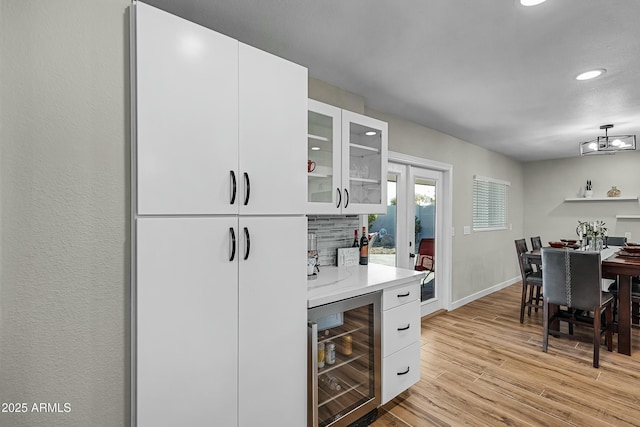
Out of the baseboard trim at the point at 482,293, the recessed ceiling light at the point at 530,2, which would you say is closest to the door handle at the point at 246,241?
the recessed ceiling light at the point at 530,2

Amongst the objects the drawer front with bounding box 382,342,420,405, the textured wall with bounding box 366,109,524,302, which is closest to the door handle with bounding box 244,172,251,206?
the drawer front with bounding box 382,342,420,405

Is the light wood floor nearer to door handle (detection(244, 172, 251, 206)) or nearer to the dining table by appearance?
the dining table

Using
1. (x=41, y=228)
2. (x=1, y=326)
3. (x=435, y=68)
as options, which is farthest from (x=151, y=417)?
(x=435, y=68)

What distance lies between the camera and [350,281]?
2.06m

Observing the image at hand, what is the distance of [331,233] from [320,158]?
73 cm

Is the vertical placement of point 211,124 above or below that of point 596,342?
above

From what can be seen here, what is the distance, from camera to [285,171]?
161cm

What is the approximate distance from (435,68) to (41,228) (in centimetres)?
247

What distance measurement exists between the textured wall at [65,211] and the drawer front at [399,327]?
4.79 ft

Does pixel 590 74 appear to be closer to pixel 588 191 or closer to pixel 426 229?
pixel 426 229

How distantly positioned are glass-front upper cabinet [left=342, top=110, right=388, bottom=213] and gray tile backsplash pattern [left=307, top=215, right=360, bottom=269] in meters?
0.34

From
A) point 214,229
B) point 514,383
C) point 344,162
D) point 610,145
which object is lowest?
point 514,383

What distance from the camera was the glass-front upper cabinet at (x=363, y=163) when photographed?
230 centimetres

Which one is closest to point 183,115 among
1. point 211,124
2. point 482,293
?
point 211,124
